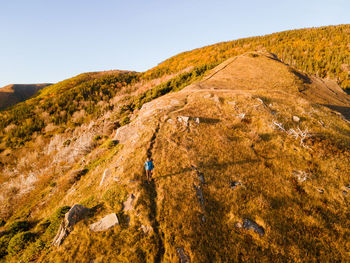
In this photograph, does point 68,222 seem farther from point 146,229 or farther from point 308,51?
point 308,51

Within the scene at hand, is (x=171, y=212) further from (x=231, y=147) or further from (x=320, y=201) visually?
(x=320, y=201)

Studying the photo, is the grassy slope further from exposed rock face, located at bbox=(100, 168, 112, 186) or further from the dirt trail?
the dirt trail

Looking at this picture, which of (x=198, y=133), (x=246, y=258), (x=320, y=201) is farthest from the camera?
(x=198, y=133)

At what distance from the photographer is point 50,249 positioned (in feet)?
26.3

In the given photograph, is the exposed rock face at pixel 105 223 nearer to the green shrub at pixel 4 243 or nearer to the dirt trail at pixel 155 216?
the dirt trail at pixel 155 216

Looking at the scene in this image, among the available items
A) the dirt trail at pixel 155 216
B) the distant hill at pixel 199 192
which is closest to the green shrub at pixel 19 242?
the distant hill at pixel 199 192

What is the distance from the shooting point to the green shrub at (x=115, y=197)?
9.33 meters

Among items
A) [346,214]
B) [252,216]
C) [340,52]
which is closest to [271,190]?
[252,216]

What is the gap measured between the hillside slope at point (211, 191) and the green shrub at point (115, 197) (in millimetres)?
72

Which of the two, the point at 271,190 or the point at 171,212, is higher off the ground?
the point at 171,212

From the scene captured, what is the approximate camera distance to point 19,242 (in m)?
9.53

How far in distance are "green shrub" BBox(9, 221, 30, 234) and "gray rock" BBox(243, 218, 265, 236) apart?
15.6 metres

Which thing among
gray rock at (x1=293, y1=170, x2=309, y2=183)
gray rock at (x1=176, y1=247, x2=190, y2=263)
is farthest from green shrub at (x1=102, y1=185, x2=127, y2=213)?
gray rock at (x1=293, y1=170, x2=309, y2=183)

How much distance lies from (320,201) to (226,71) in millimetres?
36993
